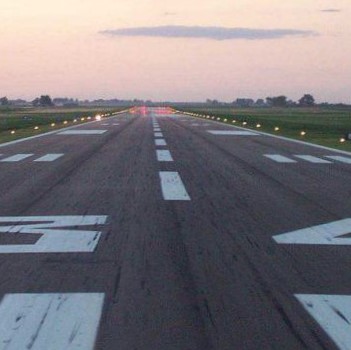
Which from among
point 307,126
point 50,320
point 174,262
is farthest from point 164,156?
point 307,126

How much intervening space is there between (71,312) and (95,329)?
19.7 inches

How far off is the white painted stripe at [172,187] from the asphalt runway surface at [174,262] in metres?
0.03

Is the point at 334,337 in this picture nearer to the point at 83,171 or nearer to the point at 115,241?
the point at 115,241

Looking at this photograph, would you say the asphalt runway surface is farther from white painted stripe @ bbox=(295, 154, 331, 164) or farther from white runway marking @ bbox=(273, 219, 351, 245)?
white painted stripe @ bbox=(295, 154, 331, 164)

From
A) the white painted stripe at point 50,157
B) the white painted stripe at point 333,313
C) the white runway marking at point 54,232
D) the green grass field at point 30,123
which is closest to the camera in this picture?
the white painted stripe at point 333,313

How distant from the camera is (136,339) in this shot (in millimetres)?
5707

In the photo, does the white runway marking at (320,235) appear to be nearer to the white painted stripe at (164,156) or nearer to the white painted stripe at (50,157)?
the white painted stripe at (164,156)

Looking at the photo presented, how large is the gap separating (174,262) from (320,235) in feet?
8.10

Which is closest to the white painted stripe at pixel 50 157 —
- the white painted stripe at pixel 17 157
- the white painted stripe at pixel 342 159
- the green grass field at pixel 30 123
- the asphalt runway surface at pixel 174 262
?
the white painted stripe at pixel 17 157

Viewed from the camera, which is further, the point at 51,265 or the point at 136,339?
the point at 51,265

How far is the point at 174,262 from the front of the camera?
826cm

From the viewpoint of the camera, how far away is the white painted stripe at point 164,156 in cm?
2186

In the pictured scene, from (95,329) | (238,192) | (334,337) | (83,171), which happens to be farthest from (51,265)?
(83,171)

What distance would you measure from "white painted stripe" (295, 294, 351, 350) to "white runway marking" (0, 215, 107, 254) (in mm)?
2846
